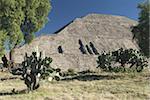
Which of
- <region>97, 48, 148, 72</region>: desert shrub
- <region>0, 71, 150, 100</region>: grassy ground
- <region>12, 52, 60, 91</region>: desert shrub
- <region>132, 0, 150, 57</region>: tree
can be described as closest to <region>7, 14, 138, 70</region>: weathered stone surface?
<region>97, 48, 148, 72</region>: desert shrub

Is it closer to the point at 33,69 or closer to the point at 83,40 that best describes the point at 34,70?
the point at 33,69

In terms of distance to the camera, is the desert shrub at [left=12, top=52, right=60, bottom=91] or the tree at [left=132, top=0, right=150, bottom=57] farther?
the tree at [left=132, top=0, right=150, bottom=57]

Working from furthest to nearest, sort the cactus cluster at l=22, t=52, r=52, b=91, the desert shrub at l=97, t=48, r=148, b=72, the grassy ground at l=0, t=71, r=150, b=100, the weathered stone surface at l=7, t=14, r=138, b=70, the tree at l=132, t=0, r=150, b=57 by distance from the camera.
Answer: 1. the weathered stone surface at l=7, t=14, r=138, b=70
2. the desert shrub at l=97, t=48, r=148, b=72
3. the tree at l=132, t=0, r=150, b=57
4. the cactus cluster at l=22, t=52, r=52, b=91
5. the grassy ground at l=0, t=71, r=150, b=100

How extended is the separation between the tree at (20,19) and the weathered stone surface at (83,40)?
1282 cm

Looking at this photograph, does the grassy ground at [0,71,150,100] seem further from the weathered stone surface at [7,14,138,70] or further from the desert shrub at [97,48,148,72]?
the weathered stone surface at [7,14,138,70]

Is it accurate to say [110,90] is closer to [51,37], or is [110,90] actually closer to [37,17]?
[37,17]

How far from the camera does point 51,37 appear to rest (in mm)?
75812

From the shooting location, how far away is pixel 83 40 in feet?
264

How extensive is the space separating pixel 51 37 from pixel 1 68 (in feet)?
90.7

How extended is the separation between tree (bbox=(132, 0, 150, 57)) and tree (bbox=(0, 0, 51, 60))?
467 inches

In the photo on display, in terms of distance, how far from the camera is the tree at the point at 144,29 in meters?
43.0

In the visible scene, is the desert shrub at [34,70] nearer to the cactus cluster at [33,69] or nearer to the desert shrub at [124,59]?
the cactus cluster at [33,69]

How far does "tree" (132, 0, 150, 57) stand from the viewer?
43031 mm

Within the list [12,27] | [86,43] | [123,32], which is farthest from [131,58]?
[123,32]
